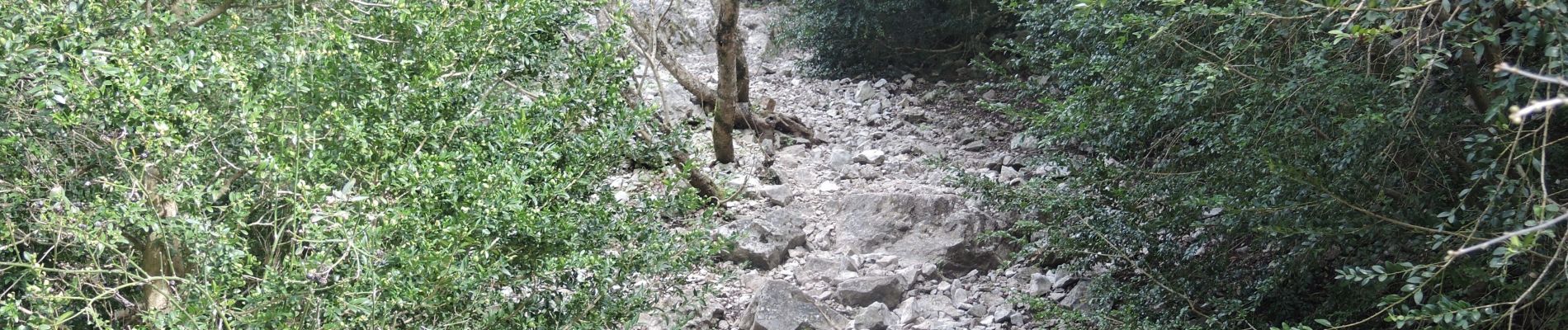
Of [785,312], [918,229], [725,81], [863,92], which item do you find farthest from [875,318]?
[863,92]

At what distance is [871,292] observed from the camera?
208 inches

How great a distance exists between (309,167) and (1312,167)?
10.4 feet

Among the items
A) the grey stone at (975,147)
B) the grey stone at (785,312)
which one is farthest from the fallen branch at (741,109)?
the grey stone at (785,312)

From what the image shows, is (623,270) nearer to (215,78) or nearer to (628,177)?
(215,78)

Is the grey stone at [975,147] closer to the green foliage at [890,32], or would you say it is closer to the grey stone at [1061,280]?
the green foliage at [890,32]

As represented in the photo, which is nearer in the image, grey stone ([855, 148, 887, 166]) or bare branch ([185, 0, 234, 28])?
bare branch ([185, 0, 234, 28])

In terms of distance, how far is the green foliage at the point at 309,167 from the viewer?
236cm

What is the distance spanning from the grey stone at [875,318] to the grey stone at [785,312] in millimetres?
76

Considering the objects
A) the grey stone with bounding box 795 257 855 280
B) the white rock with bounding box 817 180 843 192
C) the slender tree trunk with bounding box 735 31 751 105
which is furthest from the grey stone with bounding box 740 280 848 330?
the slender tree trunk with bounding box 735 31 751 105

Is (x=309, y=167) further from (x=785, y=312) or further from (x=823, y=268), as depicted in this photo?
(x=823, y=268)

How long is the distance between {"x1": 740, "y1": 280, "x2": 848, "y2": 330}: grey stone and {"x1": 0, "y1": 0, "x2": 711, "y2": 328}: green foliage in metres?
1.56

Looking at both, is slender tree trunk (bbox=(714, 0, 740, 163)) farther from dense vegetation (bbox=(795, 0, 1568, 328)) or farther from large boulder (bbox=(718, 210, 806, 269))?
dense vegetation (bbox=(795, 0, 1568, 328))

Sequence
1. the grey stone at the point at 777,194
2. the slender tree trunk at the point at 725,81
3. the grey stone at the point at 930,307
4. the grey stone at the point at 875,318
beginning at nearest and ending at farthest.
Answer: the grey stone at the point at 875,318, the grey stone at the point at 930,307, the slender tree trunk at the point at 725,81, the grey stone at the point at 777,194

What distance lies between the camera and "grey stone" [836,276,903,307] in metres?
5.29
